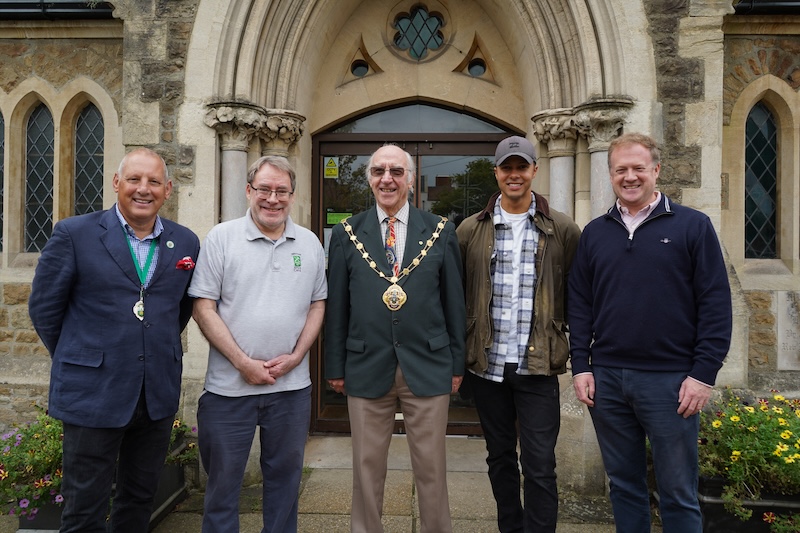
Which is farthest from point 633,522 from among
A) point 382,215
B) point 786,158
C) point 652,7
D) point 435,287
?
point 786,158

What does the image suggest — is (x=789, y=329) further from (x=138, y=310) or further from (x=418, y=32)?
(x=138, y=310)

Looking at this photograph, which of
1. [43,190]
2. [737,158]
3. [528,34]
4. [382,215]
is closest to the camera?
[382,215]

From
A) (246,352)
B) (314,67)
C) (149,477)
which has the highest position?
(314,67)

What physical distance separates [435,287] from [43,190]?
4.65 metres

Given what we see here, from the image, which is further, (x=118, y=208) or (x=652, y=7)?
(x=652, y=7)

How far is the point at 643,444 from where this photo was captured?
262 centimetres

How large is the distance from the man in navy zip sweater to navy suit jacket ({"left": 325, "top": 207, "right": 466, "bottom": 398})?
0.66 meters

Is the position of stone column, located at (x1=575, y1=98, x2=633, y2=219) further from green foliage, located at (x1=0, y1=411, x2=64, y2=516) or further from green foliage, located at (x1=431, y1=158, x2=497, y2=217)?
green foliage, located at (x1=0, y1=411, x2=64, y2=516)

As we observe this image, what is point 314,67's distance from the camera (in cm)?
493

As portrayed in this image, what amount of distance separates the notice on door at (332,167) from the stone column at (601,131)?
2194mm

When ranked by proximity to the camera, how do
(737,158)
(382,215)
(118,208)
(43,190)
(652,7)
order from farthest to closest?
(43,190) → (737,158) → (652,7) → (382,215) → (118,208)

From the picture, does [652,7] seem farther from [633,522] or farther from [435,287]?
[633,522]

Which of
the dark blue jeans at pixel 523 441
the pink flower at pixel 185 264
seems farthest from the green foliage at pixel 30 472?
the dark blue jeans at pixel 523 441

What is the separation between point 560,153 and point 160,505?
3.65 metres
